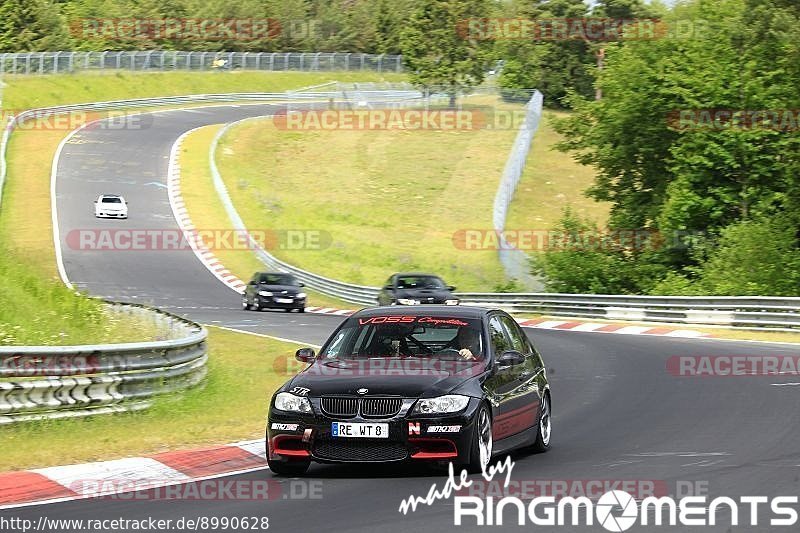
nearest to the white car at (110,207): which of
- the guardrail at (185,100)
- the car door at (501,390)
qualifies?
the guardrail at (185,100)

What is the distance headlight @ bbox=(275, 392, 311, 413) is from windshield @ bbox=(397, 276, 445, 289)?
24.5 metres

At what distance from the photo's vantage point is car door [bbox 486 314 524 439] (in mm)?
11492

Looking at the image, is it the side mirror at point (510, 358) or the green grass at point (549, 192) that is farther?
the green grass at point (549, 192)

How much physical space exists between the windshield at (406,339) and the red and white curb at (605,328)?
19.0 meters

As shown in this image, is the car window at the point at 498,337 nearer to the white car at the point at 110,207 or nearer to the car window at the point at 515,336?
the car window at the point at 515,336

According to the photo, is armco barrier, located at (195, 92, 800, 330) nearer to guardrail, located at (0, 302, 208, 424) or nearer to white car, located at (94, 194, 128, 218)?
white car, located at (94, 194, 128, 218)

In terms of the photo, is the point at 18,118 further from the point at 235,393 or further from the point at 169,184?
the point at 235,393

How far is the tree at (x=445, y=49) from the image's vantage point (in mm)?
87625

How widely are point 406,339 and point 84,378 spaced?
4.23 metres

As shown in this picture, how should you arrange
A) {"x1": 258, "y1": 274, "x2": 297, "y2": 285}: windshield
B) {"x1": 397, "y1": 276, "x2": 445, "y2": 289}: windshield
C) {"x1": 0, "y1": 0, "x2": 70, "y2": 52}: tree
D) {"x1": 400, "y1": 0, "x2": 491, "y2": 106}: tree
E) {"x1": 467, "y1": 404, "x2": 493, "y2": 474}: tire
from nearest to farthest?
{"x1": 467, "y1": 404, "x2": 493, "y2": 474}: tire → {"x1": 397, "y1": 276, "x2": 445, "y2": 289}: windshield → {"x1": 258, "y1": 274, "x2": 297, "y2": 285}: windshield → {"x1": 400, "y1": 0, "x2": 491, "y2": 106}: tree → {"x1": 0, "y1": 0, "x2": 70, "y2": 52}: tree

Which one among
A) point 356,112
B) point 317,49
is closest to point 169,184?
point 356,112

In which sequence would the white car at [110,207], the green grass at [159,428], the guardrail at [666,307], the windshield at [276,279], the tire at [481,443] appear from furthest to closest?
the white car at [110,207], the windshield at [276,279], the guardrail at [666,307], the green grass at [159,428], the tire at [481,443]

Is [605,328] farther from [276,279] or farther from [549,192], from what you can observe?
[549,192]

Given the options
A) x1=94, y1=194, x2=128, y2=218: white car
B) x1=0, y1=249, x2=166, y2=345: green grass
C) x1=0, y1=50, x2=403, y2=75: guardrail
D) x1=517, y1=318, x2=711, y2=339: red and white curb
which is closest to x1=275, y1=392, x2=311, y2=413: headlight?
x1=0, y1=249, x2=166, y2=345: green grass
